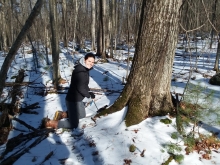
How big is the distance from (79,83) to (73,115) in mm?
679

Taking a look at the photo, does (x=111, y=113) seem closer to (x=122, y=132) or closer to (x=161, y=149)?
(x=122, y=132)

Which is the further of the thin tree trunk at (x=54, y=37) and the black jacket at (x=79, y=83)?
the thin tree trunk at (x=54, y=37)

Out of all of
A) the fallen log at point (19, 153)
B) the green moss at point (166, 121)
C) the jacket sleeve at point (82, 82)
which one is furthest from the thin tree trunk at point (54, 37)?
the green moss at point (166, 121)

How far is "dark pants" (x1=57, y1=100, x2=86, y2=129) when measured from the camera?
4.16 meters

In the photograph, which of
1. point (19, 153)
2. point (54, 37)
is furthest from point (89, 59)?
point (54, 37)

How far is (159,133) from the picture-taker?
10.8ft

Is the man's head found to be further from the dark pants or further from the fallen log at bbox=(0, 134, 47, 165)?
the fallen log at bbox=(0, 134, 47, 165)

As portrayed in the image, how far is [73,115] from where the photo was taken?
166 inches

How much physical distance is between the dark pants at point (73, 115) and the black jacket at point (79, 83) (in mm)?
107

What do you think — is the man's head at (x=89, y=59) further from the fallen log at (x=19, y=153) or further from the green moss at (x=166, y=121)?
the green moss at (x=166, y=121)

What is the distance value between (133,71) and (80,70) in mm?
1100

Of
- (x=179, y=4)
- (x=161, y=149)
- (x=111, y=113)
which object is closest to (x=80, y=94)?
(x=111, y=113)

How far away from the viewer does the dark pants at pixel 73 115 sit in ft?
13.6

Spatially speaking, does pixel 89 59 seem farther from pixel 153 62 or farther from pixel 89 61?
pixel 153 62
